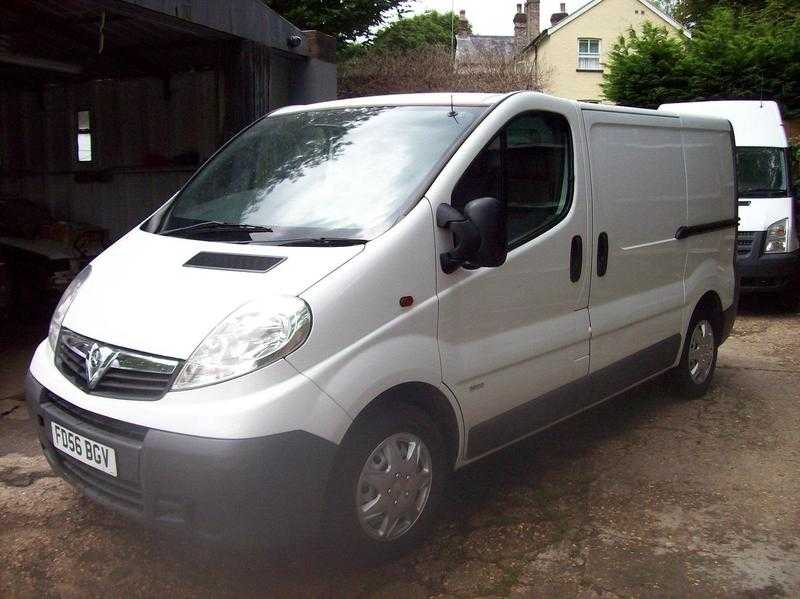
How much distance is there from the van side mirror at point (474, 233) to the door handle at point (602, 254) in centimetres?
116

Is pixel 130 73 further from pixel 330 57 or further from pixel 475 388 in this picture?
pixel 475 388

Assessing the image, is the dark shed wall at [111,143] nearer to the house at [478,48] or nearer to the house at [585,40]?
the house at [478,48]

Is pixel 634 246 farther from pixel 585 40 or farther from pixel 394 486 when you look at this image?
pixel 585 40

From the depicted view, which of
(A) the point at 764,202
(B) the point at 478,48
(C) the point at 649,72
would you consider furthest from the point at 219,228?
(B) the point at 478,48

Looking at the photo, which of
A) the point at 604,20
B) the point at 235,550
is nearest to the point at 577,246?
the point at 235,550

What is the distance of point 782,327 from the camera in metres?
8.85

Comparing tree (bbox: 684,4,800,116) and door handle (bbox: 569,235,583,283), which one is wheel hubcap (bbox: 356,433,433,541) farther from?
tree (bbox: 684,4,800,116)

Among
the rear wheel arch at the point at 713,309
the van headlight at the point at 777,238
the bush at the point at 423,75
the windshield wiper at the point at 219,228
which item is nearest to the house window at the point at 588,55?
the bush at the point at 423,75

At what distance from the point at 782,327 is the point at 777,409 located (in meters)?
3.48

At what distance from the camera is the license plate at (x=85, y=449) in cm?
294

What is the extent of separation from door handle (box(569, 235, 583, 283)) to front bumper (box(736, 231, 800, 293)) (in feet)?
19.2

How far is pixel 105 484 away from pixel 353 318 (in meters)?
1.14

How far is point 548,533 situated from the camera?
3.77 meters

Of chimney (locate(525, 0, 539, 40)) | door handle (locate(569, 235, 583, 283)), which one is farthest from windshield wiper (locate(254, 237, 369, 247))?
chimney (locate(525, 0, 539, 40))
